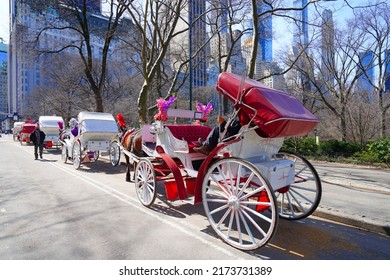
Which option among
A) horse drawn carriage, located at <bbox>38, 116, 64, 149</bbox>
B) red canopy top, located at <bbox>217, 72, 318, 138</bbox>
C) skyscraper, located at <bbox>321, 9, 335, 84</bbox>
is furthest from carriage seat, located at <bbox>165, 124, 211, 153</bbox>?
skyscraper, located at <bbox>321, 9, 335, 84</bbox>

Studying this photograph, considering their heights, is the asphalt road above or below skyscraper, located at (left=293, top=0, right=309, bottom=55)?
below

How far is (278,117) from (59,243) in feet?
11.7

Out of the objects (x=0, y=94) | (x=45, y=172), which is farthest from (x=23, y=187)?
(x=0, y=94)

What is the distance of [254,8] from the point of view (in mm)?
11578

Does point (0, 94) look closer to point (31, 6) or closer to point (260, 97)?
point (31, 6)

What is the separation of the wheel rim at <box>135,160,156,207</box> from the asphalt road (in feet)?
0.62

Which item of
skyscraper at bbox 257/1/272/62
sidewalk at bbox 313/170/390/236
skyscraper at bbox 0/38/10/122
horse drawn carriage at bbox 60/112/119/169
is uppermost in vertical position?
skyscraper at bbox 0/38/10/122

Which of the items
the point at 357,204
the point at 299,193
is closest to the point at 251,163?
the point at 299,193

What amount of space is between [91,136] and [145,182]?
622 centimetres

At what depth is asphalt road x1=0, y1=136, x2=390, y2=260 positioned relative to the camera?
380cm

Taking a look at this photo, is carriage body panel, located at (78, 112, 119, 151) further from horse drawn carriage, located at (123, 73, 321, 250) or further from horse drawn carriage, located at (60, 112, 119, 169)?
horse drawn carriage, located at (123, 73, 321, 250)

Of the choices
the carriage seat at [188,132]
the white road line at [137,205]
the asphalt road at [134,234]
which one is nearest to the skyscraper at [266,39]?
the carriage seat at [188,132]

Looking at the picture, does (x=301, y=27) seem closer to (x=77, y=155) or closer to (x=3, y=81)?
(x=77, y=155)

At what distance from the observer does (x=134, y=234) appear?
14.6 feet
